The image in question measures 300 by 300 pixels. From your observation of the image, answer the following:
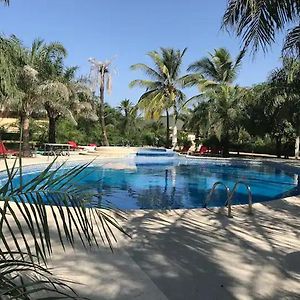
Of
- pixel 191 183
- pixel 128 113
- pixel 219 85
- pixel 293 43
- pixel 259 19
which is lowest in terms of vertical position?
pixel 191 183

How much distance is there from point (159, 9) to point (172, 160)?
11.6 metres

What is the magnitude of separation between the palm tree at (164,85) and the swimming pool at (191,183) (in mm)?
6927

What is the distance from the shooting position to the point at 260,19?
646 cm

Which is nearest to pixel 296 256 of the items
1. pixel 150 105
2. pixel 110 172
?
pixel 110 172

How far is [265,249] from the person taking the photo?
15.6 feet

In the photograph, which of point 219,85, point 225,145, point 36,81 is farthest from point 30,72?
point 225,145

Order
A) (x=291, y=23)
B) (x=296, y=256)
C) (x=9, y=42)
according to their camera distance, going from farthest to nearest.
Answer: (x=9, y=42) < (x=291, y=23) < (x=296, y=256)

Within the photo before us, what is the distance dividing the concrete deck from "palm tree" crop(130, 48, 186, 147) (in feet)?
74.9

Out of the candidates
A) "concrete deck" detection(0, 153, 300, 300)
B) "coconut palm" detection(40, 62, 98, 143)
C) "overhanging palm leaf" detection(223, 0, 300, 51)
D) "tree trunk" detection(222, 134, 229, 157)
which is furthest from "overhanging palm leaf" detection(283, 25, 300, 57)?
"tree trunk" detection(222, 134, 229, 157)

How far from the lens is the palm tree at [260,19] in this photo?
20.5ft

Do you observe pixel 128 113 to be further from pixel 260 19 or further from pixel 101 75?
pixel 260 19

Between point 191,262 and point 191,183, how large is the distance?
34.4ft

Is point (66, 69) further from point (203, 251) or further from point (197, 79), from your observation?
point (203, 251)

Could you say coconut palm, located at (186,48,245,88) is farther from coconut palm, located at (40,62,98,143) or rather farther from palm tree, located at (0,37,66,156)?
palm tree, located at (0,37,66,156)
